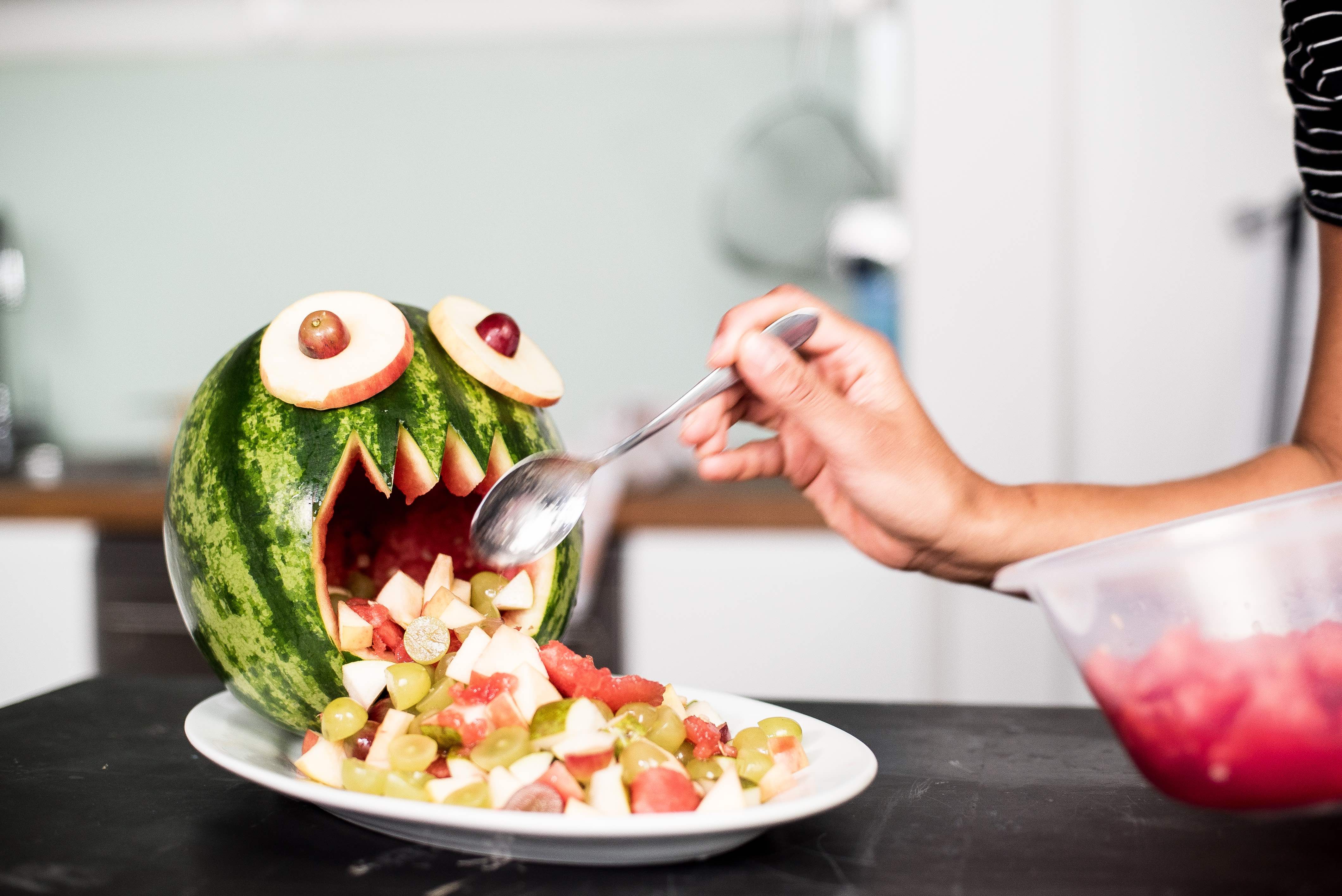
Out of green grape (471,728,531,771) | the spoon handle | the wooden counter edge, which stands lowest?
the wooden counter edge

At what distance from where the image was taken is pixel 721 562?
2.32m

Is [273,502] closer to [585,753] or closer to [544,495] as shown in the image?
[544,495]

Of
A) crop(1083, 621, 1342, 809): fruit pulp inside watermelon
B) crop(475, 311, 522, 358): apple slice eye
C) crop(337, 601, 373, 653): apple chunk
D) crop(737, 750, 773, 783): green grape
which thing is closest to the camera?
crop(1083, 621, 1342, 809): fruit pulp inside watermelon

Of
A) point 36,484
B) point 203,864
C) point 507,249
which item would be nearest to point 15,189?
point 36,484

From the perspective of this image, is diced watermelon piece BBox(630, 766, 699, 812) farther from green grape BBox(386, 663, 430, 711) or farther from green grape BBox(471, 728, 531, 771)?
green grape BBox(386, 663, 430, 711)

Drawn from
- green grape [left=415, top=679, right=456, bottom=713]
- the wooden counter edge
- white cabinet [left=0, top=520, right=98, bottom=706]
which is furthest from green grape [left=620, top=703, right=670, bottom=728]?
white cabinet [left=0, top=520, right=98, bottom=706]

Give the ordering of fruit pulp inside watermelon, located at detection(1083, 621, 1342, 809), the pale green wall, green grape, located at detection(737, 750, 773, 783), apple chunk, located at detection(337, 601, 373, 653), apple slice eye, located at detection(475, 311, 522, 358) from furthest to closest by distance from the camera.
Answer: the pale green wall
apple slice eye, located at detection(475, 311, 522, 358)
apple chunk, located at detection(337, 601, 373, 653)
green grape, located at detection(737, 750, 773, 783)
fruit pulp inside watermelon, located at detection(1083, 621, 1342, 809)

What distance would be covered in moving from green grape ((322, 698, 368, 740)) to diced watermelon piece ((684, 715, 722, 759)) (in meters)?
0.21

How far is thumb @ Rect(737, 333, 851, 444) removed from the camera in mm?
802

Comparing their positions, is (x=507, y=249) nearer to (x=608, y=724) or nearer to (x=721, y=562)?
(x=721, y=562)

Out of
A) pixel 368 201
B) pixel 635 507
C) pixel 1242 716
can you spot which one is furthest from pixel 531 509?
pixel 368 201

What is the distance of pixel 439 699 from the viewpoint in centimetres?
68

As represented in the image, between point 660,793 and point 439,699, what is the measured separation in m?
0.16

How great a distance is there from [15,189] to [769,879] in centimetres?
355
